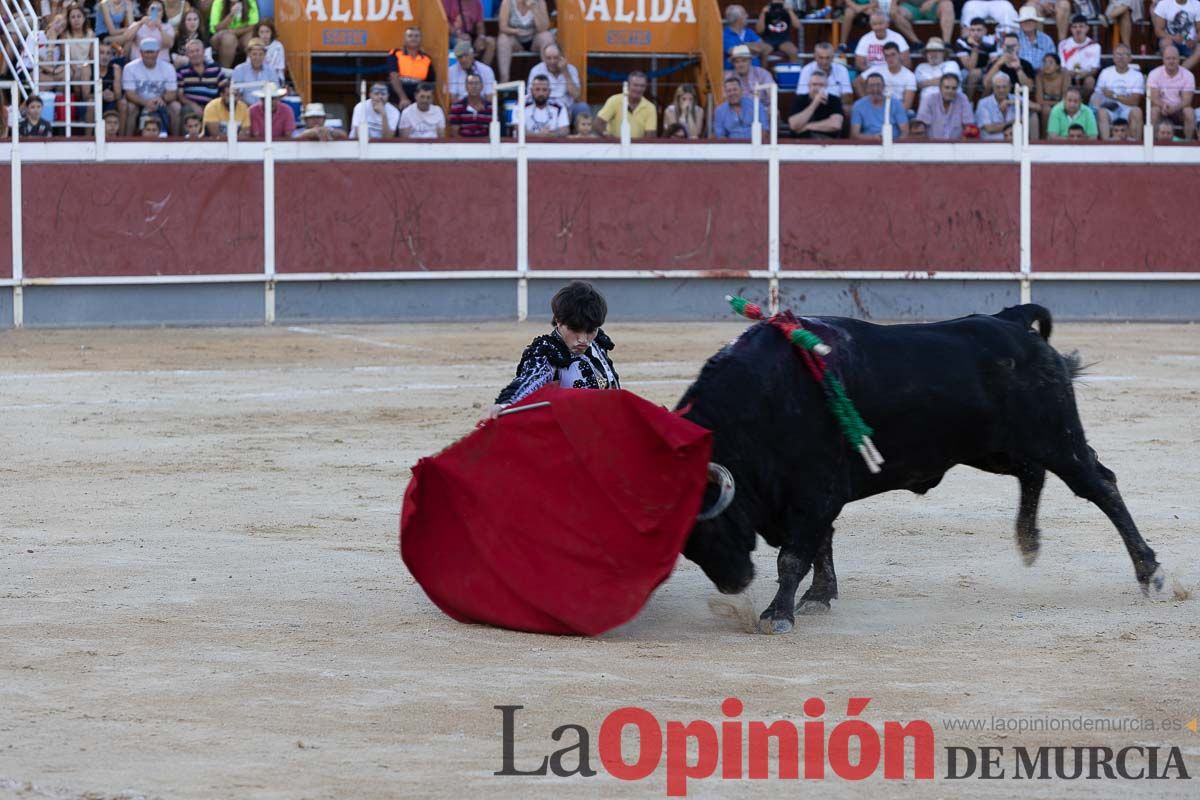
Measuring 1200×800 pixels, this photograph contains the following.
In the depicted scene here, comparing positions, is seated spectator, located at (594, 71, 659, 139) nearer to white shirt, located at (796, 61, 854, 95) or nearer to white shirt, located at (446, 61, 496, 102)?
white shirt, located at (446, 61, 496, 102)

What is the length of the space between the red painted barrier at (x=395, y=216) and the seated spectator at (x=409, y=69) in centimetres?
66

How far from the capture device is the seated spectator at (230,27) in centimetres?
1455

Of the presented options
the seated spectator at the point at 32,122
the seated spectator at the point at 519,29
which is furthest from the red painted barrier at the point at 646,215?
the seated spectator at the point at 32,122

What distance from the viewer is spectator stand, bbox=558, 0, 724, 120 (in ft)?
50.9

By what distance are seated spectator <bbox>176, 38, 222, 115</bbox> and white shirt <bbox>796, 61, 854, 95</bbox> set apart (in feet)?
15.2

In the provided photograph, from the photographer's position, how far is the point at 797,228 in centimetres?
1527

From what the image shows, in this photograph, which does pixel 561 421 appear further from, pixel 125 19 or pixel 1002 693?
pixel 125 19

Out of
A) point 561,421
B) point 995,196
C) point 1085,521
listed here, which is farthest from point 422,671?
point 995,196

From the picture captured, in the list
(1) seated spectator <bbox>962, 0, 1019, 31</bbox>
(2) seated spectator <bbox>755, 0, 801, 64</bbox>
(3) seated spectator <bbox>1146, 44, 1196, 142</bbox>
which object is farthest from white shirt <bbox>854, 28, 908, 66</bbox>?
(3) seated spectator <bbox>1146, 44, 1196, 142</bbox>

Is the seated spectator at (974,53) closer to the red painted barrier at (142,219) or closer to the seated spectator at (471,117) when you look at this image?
the seated spectator at (471,117)

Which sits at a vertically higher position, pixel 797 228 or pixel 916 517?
pixel 797 228

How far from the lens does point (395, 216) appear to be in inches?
581

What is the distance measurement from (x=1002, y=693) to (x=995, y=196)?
1166 centimetres

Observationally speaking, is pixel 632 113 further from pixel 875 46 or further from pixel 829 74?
pixel 875 46
